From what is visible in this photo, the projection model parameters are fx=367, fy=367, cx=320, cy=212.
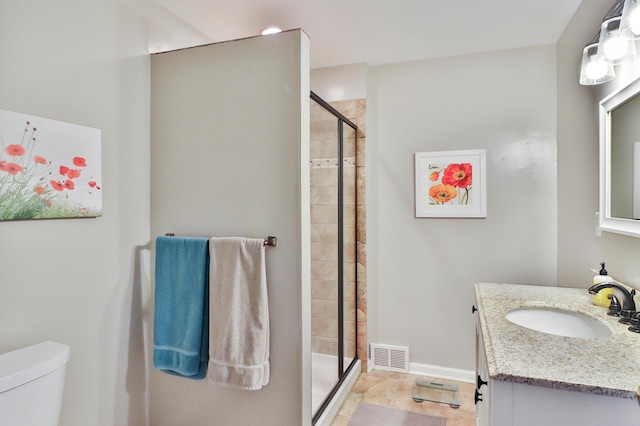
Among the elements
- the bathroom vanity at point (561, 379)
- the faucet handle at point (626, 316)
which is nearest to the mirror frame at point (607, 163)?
the faucet handle at point (626, 316)

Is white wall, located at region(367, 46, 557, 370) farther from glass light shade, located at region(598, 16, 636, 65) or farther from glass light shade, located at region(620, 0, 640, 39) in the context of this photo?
glass light shade, located at region(620, 0, 640, 39)

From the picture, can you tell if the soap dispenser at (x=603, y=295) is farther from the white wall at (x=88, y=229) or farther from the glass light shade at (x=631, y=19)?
the white wall at (x=88, y=229)

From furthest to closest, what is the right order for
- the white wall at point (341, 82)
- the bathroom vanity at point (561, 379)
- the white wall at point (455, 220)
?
the white wall at point (341, 82) < the white wall at point (455, 220) < the bathroom vanity at point (561, 379)

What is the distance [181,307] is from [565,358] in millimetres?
1557

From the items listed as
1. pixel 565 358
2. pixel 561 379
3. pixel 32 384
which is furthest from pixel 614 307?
pixel 32 384

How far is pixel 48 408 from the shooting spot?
123cm

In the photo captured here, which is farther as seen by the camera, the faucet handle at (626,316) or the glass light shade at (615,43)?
the glass light shade at (615,43)

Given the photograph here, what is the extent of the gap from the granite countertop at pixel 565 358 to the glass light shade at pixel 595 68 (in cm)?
108

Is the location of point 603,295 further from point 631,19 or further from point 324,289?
point 324,289

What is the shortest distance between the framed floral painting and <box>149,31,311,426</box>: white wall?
139cm

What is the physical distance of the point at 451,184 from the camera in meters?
2.76

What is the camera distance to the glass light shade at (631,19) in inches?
53.5

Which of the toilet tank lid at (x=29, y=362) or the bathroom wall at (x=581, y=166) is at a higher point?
the bathroom wall at (x=581, y=166)

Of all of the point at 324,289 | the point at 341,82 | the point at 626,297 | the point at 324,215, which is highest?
the point at 341,82
